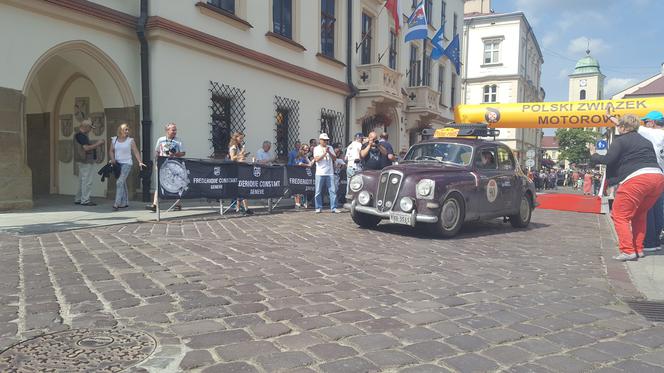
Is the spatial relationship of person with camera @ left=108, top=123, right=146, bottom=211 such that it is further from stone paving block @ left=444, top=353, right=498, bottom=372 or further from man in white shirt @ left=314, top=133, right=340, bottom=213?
stone paving block @ left=444, top=353, right=498, bottom=372

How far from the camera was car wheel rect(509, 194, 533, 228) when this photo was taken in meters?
9.41

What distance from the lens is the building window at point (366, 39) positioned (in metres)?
19.8

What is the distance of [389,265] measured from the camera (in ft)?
18.1

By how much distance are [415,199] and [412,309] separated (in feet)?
12.3

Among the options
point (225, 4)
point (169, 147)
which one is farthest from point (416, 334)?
point (225, 4)

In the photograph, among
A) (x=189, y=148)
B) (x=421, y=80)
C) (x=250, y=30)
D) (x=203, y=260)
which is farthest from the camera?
(x=421, y=80)

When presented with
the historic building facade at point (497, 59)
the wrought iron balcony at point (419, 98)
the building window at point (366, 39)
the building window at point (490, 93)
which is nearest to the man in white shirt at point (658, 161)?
the building window at point (366, 39)

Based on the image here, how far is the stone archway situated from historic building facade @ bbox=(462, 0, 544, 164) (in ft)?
143

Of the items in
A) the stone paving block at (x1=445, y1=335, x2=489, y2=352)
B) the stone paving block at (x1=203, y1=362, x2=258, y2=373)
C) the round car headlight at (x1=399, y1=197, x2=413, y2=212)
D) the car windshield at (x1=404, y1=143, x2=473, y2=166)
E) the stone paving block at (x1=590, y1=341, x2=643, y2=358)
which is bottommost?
the stone paving block at (x1=590, y1=341, x2=643, y2=358)

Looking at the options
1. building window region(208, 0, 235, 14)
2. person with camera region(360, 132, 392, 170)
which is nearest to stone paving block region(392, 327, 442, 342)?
person with camera region(360, 132, 392, 170)

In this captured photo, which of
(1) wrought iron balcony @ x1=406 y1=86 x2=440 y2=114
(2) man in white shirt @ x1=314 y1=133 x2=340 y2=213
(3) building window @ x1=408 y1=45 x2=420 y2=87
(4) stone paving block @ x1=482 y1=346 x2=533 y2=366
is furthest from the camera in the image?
(3) building window @ x1=408 y1=45 x2=420 y2=87

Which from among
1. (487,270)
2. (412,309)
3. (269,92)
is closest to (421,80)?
(269,92)

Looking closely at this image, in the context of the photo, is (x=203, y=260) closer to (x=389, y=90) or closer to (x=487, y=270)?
(x=487, y=270)

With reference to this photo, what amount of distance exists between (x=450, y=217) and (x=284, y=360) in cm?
541
